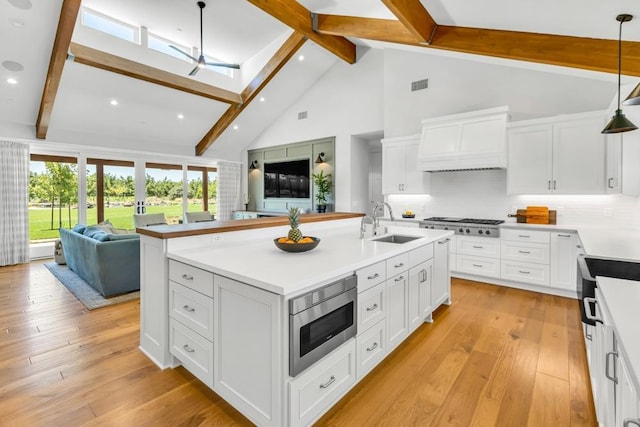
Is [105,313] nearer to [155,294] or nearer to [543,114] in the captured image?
[155,294]

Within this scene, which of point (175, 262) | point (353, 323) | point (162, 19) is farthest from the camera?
point (162, 19)

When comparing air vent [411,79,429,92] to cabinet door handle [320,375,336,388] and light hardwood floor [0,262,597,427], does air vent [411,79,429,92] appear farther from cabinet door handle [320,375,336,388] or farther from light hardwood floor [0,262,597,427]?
cabinet door handle [320,375,336,388]

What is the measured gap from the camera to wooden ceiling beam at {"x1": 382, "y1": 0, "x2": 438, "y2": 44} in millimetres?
3277

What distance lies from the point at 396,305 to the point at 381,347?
0.34 meters

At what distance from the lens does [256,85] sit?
21.9 feet

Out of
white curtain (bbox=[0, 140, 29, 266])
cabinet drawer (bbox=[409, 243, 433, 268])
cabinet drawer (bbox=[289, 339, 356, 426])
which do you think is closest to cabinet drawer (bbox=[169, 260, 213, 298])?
cabinet drawer (bbox=[289, 339, 356, 426])

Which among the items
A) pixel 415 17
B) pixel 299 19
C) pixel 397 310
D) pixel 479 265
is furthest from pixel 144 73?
pixel 479 265

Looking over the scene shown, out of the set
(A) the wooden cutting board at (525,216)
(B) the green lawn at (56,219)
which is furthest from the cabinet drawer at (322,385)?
(B) the green lawn at (56,219)

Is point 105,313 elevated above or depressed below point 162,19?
below

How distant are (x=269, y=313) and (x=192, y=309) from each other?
79cm

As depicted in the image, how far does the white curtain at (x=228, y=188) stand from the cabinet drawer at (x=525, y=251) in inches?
279

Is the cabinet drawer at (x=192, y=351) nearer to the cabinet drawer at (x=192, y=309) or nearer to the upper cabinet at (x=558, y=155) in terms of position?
the cabinet drawer at (x=192, y=309)

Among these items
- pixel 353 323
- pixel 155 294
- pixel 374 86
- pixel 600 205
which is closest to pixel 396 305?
Result: pixel 353 323

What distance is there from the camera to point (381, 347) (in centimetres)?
221
